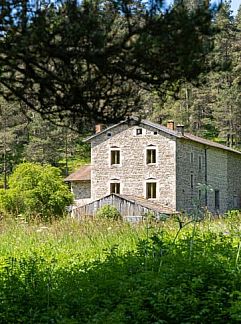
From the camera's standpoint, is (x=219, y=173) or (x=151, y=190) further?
(x=219, y=173)

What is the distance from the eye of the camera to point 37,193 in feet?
97.3

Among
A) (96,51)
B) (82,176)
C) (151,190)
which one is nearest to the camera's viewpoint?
(96,51)

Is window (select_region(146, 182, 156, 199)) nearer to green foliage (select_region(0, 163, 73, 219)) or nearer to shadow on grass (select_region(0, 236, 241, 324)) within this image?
green foliage (select_region(0, 163, 73, 219))

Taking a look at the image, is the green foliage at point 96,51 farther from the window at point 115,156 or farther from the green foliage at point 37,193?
the window at point 115,156

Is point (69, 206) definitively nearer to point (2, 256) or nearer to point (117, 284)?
point (2, 256)

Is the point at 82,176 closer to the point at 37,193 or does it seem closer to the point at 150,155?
the point at 150,155

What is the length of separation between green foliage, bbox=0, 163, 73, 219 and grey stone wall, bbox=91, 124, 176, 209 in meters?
4.22

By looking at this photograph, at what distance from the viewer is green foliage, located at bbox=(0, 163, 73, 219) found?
2955cm

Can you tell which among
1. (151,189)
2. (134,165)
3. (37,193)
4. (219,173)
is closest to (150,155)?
(134,165)

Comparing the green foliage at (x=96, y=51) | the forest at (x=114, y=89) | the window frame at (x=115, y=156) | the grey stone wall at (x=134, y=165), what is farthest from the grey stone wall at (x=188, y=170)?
the green foliage at (x=96, y=51)

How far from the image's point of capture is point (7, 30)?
514 centimetres

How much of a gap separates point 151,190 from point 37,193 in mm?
6606

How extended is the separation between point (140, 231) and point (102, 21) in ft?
18.7

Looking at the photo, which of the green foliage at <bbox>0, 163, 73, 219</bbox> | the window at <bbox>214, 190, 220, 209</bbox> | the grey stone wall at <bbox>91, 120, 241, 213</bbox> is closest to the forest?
the green foliage at <bbox>0, 163, 73, 219</bbox>
